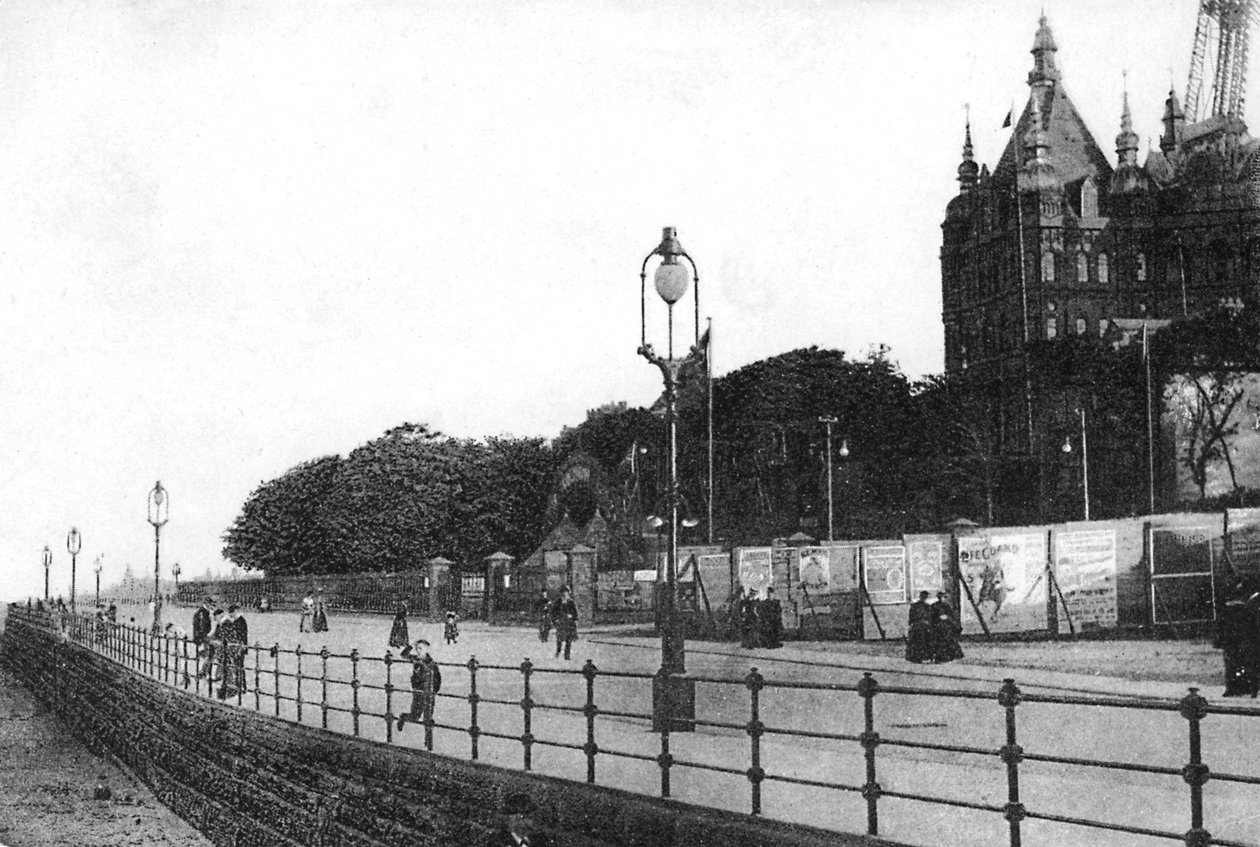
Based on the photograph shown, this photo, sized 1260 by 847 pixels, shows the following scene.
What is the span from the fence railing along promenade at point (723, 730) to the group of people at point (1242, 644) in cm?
124

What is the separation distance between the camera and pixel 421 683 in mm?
14508

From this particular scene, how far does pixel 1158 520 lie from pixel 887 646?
18.1 feet

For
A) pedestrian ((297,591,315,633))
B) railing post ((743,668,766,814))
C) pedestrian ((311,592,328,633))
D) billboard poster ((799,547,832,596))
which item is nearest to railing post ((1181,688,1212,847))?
railing post ((743,668,766,814))

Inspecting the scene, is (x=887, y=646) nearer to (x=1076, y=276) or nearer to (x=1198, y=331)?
(x=1198, y=331)

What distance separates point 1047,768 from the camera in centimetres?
1155

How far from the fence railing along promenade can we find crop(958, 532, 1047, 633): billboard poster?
20.5 feet

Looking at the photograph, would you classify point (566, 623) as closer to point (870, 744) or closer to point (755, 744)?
point (755, 744)

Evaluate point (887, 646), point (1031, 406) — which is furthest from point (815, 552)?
point (1031, 406)

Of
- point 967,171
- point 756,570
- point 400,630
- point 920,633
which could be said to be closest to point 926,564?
point 920,633

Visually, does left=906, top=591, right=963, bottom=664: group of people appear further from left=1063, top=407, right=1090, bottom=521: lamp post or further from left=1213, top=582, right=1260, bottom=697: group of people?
left=1063, top=407, right=1090, bottom=521: lamp post

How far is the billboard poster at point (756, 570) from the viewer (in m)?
28.2

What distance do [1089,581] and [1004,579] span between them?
5.61 feet

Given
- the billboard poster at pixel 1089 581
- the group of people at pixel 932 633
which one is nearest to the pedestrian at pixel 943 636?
the group of people at pixel 932 633

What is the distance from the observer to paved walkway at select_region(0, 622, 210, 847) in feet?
74.7
